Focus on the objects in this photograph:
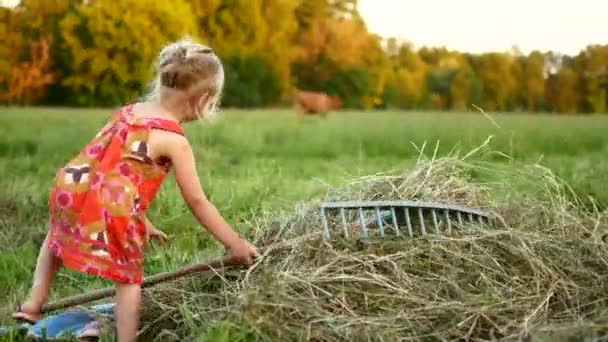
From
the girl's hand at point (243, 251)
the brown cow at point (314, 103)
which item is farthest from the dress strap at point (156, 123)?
the brown cow at point (314, 103)

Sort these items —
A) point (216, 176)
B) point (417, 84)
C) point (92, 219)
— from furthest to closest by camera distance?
point (417, 84), point (216, 176), point (92, 219)

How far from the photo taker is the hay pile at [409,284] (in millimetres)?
3195

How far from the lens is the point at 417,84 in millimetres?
12977

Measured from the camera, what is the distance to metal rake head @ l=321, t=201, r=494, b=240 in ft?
12.2

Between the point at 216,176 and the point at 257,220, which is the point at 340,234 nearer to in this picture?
the point at 257,220

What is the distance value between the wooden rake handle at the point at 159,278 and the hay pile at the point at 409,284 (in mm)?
91

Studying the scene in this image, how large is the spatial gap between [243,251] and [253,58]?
29.9ft

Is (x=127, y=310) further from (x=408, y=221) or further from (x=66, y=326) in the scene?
(x=408, y=221)

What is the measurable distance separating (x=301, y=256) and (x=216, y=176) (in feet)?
13.7

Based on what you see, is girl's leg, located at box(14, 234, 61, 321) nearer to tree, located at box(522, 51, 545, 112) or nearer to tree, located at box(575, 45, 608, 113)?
tree, located at box(575, 45, 608, 113)

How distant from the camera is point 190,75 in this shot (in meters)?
3.50

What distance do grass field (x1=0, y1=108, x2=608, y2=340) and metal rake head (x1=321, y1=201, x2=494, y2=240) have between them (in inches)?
45.5

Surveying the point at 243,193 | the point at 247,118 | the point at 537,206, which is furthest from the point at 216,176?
the point at 247,118

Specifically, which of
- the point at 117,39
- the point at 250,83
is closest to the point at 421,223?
the point at 117,39
